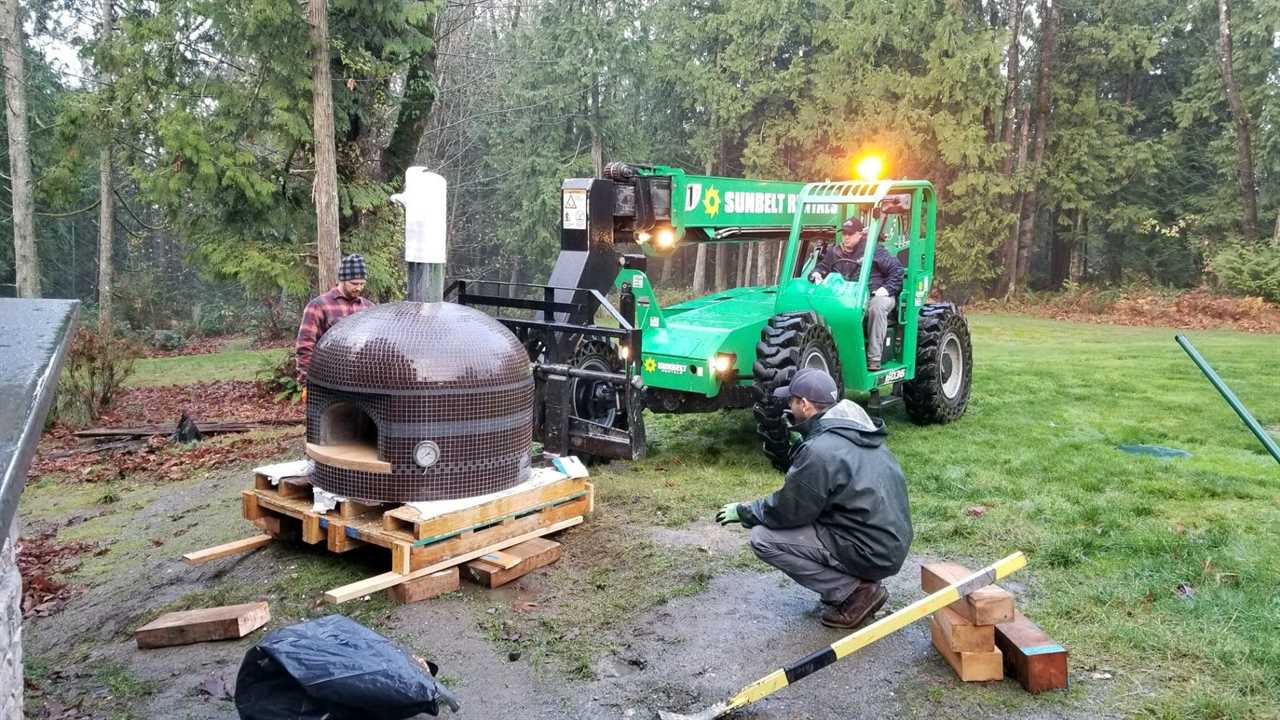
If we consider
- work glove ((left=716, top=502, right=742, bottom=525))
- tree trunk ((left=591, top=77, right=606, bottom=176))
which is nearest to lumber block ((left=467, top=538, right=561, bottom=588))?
work glove ((left=716, top=502, right=742, bottom=525))

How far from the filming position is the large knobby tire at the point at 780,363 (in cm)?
768

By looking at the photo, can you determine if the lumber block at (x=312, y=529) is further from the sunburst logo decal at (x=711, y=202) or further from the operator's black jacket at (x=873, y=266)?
the operator's black jacket at (x=873, y=266)

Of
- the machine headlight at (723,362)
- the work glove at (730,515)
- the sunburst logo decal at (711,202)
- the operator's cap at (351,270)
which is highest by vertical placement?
the sunburst logo decal at (711,202)

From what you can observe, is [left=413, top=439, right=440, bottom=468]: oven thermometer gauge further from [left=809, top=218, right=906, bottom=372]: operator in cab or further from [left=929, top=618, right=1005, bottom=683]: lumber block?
[left=809, top=218, right=906, bottom=372]: operator in cab

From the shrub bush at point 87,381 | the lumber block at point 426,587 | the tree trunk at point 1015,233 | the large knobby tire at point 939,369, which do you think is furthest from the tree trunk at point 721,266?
the lumber block at point 426,587

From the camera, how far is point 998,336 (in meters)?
20.0

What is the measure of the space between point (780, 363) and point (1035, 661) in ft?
12.4

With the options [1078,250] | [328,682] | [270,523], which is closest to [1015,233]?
[1078,250]

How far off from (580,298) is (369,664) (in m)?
4.80

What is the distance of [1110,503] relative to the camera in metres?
6.91

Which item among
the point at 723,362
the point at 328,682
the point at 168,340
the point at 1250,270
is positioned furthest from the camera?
the point at 168,340

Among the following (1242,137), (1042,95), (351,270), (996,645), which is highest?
(1042,95)

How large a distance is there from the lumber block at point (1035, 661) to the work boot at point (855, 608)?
764mm

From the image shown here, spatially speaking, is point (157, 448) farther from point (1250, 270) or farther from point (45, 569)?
point (1250, 270)
